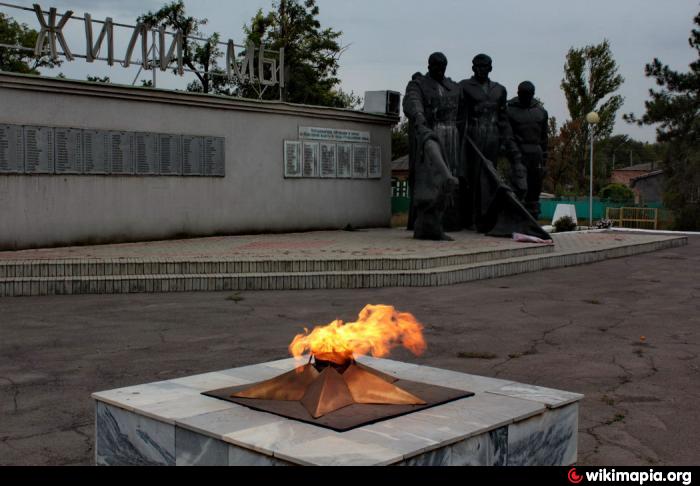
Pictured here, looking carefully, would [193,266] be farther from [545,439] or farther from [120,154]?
[545,439]

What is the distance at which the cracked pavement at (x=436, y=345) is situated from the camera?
15.4ft

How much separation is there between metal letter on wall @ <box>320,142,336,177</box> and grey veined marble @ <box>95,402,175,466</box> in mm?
15167

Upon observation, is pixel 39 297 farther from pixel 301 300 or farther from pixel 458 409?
pixel 458 409

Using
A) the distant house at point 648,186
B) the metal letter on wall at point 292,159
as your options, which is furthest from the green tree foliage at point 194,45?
the distant house at point 648,186

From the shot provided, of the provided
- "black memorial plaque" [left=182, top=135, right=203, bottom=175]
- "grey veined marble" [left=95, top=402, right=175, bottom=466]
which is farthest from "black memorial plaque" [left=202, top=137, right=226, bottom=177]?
"grey veined marble" [left=95, top=402, right=175, bottom=466]

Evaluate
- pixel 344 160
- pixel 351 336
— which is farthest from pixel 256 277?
pixel 344 160

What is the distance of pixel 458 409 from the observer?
12.0ft

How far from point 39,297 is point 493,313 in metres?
5.40

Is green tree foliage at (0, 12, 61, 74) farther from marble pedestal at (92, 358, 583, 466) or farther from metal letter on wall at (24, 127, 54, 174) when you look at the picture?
marble pedestal at (92, 358, 583, 466)

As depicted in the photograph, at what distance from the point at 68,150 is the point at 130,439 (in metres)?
11.5

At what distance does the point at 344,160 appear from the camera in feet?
63.4

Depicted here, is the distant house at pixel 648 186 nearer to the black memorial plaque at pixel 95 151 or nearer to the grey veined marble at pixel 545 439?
the black memorial plaque at pixel 95 151

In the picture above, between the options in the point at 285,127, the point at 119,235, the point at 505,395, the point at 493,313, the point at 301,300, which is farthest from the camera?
the point at 285,127
